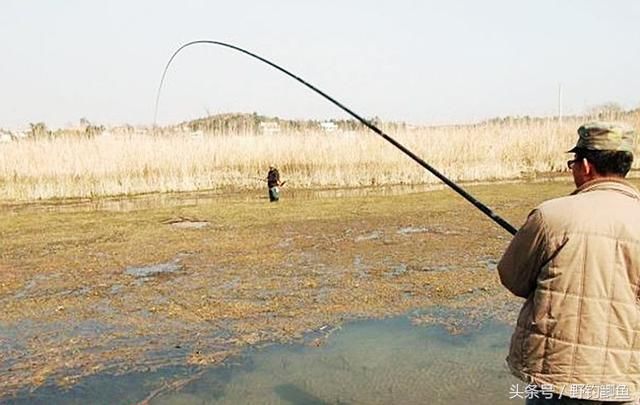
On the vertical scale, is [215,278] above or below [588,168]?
below

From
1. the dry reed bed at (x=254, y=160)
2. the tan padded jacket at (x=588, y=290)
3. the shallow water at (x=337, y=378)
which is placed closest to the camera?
the tan padded jacket at (x=588, y=290)

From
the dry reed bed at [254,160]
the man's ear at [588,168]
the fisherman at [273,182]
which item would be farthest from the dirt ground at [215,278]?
the dry reed bed at [254,160]

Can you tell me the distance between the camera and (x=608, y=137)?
2049mm

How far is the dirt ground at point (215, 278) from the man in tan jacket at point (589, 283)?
349cm

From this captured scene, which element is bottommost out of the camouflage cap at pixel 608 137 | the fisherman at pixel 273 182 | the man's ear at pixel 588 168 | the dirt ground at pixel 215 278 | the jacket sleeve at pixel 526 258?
the dirt ground at pixel 215 278

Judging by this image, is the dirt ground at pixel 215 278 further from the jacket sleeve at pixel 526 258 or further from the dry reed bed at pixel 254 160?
the dry reed bed at pixel 254 160

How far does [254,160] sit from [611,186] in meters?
20.6

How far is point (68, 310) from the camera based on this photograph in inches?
260

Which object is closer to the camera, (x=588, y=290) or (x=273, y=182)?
(x=588, y=290)

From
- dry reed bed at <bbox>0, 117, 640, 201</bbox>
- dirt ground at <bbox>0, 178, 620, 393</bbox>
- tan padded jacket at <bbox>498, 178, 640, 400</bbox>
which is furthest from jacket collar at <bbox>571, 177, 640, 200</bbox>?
dry reed bed at <bbox>0, 117, 640, 201</bbox>

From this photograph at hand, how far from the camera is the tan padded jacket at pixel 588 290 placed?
6.40 feet

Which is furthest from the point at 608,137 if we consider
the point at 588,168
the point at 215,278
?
the point at 215,278

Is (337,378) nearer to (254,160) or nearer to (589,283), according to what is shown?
(589,283)

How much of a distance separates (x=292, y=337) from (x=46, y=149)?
59.0 feet
